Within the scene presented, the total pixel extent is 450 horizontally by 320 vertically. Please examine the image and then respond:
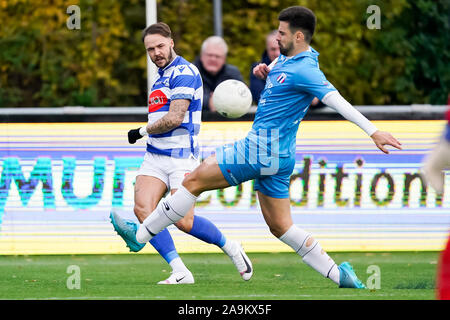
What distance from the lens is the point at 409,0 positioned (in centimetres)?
→ 1819

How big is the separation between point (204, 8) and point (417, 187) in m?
8.67

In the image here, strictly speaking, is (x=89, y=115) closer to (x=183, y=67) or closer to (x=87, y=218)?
(x=87, y=218)

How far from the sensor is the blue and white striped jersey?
8273 millimetres

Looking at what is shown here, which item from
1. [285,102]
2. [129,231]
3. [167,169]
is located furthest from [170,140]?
[285,102]

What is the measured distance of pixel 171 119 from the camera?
8.16 m

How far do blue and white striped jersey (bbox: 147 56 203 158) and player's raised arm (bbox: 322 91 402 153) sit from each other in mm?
1537

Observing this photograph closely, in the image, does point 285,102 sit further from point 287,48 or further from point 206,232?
point 206,232

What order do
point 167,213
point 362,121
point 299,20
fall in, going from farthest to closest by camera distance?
point 167,213 < point 299,20 < point 362,121

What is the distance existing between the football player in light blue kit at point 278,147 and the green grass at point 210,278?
53cm

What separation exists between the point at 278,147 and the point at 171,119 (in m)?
1.17

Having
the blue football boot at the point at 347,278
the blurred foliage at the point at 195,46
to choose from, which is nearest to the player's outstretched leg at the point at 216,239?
the blue football boot at the point at 347,278

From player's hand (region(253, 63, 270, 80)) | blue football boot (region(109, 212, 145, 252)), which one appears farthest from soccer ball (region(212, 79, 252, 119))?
blue football boot (region(109, 212, 145, 252))

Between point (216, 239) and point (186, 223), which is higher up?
point (186, 223)
